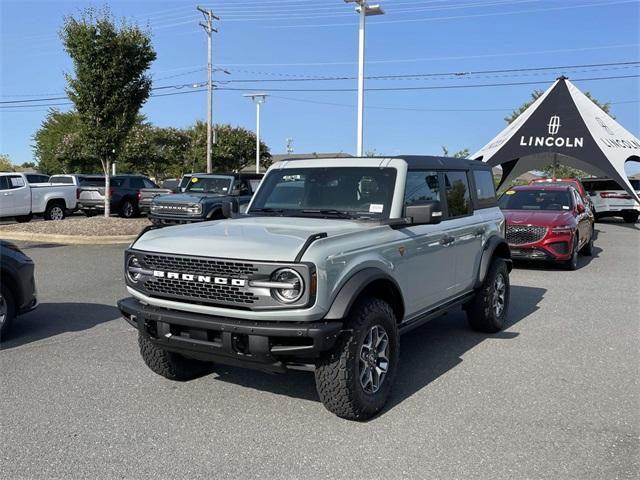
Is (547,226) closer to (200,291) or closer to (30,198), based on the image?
(200,291)

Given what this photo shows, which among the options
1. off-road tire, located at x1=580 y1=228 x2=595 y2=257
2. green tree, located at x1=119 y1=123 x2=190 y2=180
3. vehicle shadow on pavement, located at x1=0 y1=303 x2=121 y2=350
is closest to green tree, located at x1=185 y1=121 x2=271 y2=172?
green tree, located at x1=119 y1=123 x2=190 y2=180

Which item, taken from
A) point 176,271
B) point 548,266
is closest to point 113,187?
point 548,266

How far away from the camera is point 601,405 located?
4258 millimetres

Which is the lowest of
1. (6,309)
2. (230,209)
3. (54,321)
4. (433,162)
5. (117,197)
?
(54,321)

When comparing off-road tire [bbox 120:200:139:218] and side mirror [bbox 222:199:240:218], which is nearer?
side mirror [bbox 222:199:240:218]

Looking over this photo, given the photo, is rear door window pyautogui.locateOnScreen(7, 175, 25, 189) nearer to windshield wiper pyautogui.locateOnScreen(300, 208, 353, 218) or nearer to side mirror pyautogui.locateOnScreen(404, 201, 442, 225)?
windshield wiper pyautogui.locateOnScreen(300, 208, 353, 218)

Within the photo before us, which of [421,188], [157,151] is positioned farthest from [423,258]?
[157,151]

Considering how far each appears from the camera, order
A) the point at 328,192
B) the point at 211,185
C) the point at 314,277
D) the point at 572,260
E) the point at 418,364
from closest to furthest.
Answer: the point at 314,277, the point at 328,192, the point at 418,364, the point at 572,260, the point at 211,185

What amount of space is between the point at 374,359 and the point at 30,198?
705 inches

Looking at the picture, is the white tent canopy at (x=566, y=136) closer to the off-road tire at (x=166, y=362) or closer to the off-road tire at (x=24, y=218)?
the off-road tire at (x=24, y=218)

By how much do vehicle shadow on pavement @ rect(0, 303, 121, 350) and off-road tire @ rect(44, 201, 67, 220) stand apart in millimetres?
13506

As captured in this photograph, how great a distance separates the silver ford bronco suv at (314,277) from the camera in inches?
141

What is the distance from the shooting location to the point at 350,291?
12.2ft

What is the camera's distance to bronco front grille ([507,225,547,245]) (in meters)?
10.6
